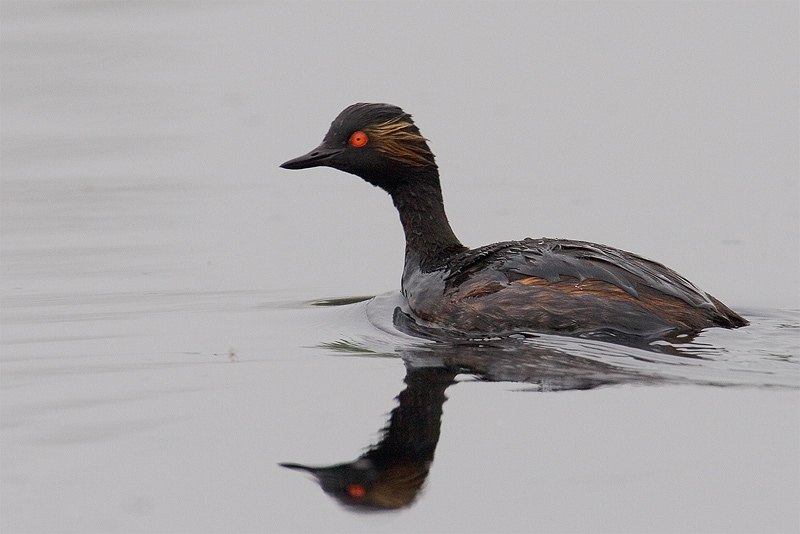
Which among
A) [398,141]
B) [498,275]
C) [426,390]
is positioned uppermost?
[398,141]

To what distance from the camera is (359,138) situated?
8727 millimetres

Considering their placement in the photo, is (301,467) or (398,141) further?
(398,141)

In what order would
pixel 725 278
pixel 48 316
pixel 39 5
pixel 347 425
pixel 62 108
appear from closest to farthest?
pixel 347 425 < pixel 48 316 < pixel 725 278 < pixel 62 108 < pixel 39 5

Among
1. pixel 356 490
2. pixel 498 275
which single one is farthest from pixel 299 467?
pixel 498 275

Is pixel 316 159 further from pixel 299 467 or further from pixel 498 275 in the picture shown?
pixel 299 467

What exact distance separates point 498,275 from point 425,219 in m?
1.10

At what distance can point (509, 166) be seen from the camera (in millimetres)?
12820

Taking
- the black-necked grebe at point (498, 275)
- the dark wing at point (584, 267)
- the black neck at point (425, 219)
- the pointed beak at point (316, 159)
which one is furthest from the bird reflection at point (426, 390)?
the pointed beak at point (316, 159)

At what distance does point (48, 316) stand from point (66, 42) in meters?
10.3

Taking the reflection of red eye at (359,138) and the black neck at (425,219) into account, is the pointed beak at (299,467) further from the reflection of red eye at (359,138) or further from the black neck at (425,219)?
the reflection of red eye at (359,138)

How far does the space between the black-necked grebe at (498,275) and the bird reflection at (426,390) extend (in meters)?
0.30

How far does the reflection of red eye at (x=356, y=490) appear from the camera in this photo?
5445 mm

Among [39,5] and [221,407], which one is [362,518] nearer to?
[221,407]

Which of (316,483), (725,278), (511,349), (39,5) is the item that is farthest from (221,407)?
(39,5)
